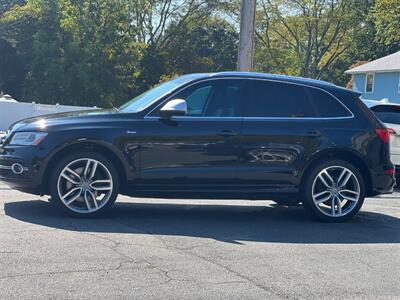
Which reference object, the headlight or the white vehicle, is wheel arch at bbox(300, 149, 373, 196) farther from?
the white vehicle

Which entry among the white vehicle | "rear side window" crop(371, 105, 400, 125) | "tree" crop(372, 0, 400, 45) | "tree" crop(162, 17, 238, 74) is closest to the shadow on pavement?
the white vehicle

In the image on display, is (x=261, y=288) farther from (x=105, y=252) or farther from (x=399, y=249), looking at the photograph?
(x=399, y=249)

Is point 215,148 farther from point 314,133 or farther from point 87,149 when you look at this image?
point 87,149

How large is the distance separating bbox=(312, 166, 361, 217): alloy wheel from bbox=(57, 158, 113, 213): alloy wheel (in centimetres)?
255

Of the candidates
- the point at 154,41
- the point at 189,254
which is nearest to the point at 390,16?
the point at 154,41

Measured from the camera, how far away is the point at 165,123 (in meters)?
7.27

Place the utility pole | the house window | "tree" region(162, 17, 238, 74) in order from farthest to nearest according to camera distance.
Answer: "tree" region(162, 17, 238, 74)
the house window
the utility pole

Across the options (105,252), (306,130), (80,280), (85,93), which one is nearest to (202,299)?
(80,280)

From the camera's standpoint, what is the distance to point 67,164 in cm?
705

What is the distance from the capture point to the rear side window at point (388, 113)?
11.8 meters

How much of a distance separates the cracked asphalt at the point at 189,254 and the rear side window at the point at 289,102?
1.36 metres

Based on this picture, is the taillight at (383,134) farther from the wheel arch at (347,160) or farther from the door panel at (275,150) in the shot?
the door panel at (275,150)

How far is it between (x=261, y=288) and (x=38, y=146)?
323cm

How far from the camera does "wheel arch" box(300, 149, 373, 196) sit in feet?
25.3
